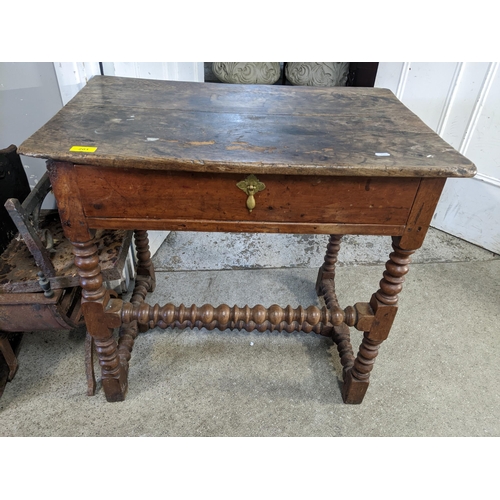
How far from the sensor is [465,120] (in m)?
2.42

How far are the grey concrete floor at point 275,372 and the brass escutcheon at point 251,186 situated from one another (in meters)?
0.89

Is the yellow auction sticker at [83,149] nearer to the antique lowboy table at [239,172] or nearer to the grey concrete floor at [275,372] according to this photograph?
the antique lowboy table at [239,172]

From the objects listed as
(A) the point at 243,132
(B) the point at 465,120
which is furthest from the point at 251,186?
(B) the point at 465,120

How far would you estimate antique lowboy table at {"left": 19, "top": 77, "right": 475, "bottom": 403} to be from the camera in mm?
1093

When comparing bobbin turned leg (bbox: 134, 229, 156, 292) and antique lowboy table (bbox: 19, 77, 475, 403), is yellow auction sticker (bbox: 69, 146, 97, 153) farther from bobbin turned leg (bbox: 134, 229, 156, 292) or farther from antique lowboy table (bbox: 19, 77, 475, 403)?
bobbin turned leg (bbox: 134, 229, 156, 292)

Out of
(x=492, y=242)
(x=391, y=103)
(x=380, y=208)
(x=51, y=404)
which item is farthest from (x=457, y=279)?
(x=51, y=404)

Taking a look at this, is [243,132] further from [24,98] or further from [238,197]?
[24,98]

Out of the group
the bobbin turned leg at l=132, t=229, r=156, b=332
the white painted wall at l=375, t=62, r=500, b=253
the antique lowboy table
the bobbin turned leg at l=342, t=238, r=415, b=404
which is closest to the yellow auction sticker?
the antique lowboy table

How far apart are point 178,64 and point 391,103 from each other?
124 centimetres

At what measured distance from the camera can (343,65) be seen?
3.44 m

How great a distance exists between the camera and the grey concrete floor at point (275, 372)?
156 cm

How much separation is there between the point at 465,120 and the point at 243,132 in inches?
70.3

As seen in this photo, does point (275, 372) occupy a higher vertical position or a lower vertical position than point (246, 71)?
lower

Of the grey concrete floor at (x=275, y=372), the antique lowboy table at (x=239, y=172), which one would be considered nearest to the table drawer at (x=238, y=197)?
the antique lowboy table at (x=239, y=172)
